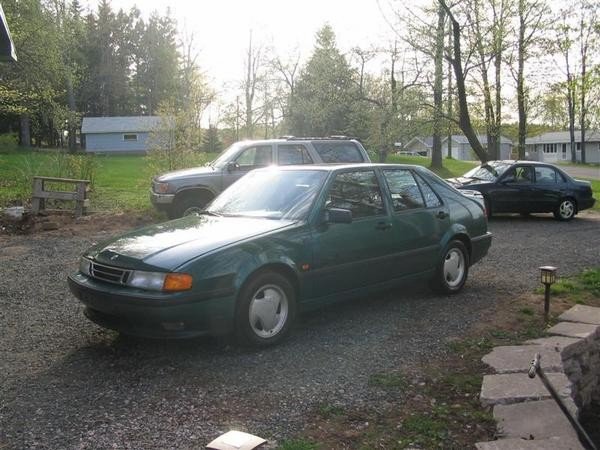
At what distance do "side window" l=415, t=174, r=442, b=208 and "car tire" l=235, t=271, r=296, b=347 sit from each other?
233 cm

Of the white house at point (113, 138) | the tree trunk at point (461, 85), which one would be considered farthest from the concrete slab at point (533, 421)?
the white house at point (113, 138)

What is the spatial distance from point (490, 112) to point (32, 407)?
2317 centimetres

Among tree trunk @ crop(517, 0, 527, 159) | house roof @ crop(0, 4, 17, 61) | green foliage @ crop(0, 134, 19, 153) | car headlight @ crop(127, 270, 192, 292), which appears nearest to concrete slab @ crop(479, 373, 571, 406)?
car headlight @ crop(127, 270, 192, 292)

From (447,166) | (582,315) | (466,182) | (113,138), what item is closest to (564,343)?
(582,315)

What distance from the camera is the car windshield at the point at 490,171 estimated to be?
1502 cm

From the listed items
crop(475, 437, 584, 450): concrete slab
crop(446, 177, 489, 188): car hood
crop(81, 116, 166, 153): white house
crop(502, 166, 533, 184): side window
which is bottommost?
crop(475, 437, 584, 450): concrete slab

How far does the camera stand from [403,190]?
6.53m

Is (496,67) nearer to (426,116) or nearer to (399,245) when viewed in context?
(426,116)

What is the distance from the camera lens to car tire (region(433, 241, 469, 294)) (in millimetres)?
6750

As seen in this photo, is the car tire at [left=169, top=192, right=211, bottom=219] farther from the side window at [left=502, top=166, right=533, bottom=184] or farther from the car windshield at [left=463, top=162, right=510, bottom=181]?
the side window at [left=502, top=166, right=533, bottom=184]

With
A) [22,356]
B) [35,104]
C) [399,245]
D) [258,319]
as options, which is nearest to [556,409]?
[258,319]

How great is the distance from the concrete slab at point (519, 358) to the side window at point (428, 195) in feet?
6.95

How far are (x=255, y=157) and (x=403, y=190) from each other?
20.4ft

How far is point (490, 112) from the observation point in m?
24.2
